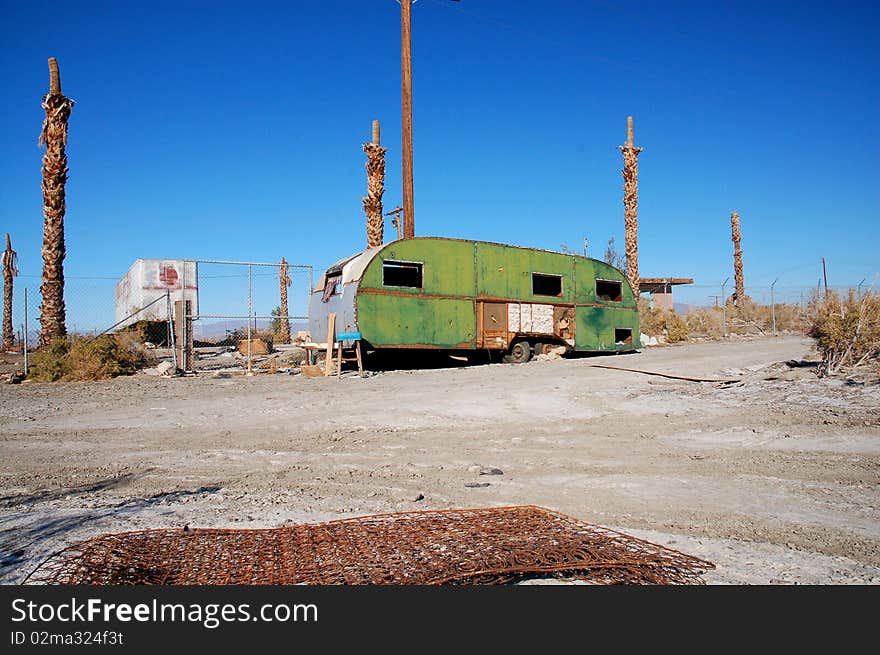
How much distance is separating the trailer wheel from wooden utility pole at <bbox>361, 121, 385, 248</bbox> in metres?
6.11

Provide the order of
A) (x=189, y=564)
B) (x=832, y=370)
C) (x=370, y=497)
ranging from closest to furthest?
1. (x=189, y=564)
2. (x=370, y=497)
3. (x=832, y=370)

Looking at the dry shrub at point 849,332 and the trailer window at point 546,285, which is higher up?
the trailer window at point 546,285

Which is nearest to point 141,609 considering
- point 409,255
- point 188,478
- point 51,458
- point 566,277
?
point 188,478

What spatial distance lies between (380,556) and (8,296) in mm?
27835

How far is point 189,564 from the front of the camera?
10.8 ft

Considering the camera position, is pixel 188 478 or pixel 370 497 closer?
pixel 370 497

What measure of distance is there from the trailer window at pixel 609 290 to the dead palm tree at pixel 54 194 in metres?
16.6

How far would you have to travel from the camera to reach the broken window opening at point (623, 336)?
21.1m

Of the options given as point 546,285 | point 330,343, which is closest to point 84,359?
point 330,343

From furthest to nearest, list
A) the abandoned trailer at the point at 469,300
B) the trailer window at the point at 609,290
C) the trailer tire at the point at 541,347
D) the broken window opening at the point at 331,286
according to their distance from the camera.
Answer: the trailer window at the point at 609,290 < the trailer tire at the point at 541,347 < the broken window opening at the point at 331,286 < the abandoned trailer at the point at 469,300

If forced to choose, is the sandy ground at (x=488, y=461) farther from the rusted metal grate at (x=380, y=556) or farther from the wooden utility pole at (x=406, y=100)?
the wooden utility pole at (x=406, y=100)

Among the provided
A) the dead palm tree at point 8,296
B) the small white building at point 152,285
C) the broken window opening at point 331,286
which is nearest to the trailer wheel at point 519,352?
the broken window opening at point 331,286

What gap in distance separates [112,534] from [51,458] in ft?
10.8

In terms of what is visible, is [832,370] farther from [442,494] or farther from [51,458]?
[51,458]
